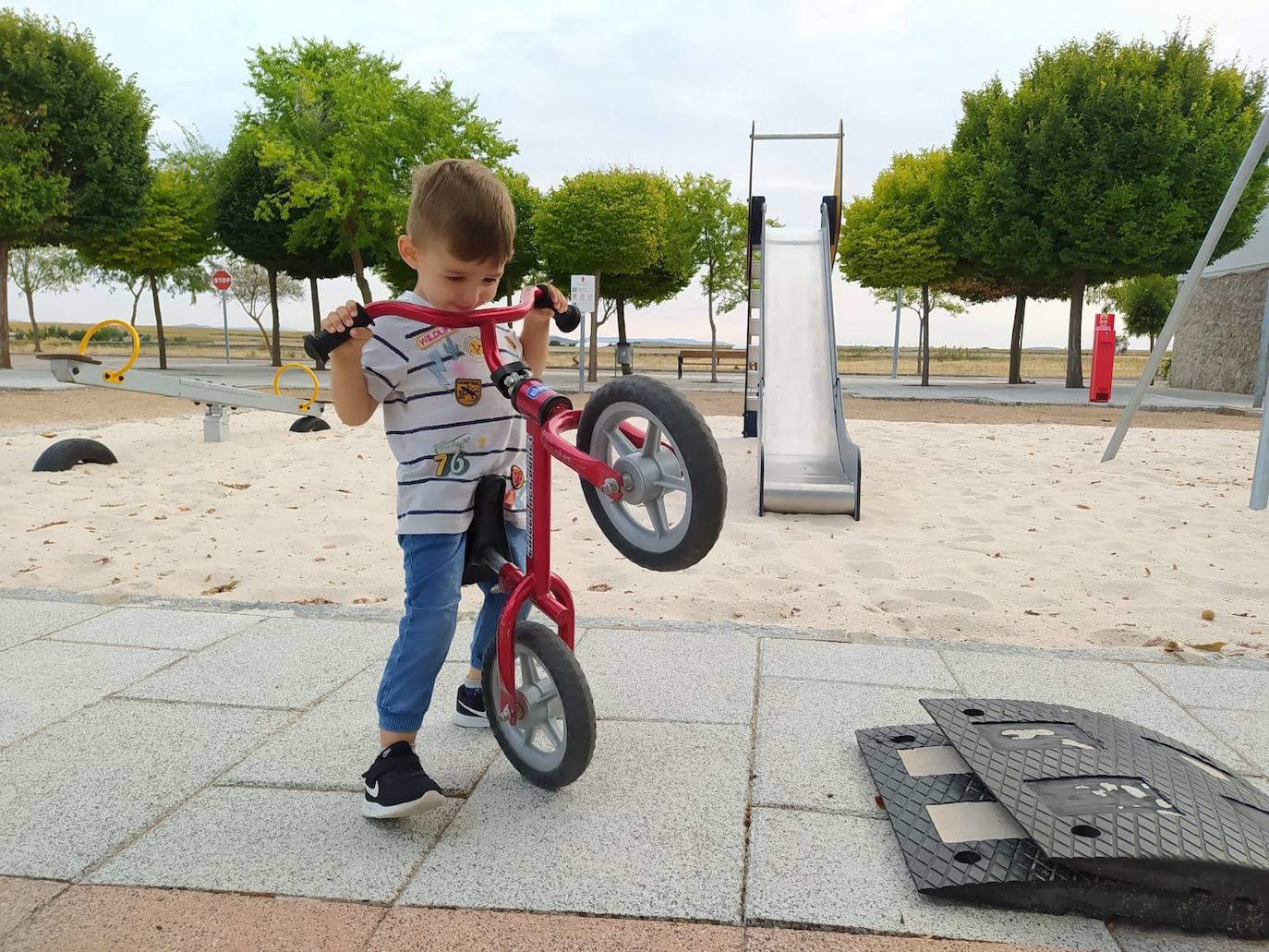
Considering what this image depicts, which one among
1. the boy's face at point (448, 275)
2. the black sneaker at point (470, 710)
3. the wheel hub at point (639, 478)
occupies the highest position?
the boy's face at point (448, 275)

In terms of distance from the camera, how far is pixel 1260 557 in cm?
529

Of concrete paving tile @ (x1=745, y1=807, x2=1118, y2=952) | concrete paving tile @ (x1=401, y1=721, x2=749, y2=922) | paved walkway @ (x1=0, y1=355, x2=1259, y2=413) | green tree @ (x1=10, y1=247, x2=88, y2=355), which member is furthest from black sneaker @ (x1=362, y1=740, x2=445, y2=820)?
green tree @ (x1=10, y1=247, x2=88, y2=355)

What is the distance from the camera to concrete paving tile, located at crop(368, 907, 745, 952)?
5.92 feet

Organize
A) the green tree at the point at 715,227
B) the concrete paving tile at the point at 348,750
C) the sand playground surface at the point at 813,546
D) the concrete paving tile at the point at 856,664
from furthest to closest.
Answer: the green tree at the point at 715,227 < the sand playground surface at the point at 813,546 < the concrete paving tile at the point at 856,664 < the concrete paving tile at the point at 348,750

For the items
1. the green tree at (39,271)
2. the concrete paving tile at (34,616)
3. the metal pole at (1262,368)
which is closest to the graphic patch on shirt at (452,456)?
the concrete paving tile at (34,616)

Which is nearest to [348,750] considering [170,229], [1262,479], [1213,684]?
[1213,684]

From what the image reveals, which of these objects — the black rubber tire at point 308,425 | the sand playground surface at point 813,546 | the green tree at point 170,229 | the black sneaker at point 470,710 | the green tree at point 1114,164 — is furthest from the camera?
the green tree at point 170,229

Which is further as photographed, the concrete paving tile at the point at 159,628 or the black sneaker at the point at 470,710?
the concrete paving tile at the point at 159,628

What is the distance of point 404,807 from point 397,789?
0.15 feet

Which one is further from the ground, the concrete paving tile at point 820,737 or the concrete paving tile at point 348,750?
the concrete paving tile at point 820,737

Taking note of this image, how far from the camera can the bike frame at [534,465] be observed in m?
2.11

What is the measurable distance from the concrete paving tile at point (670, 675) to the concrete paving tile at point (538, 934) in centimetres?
103

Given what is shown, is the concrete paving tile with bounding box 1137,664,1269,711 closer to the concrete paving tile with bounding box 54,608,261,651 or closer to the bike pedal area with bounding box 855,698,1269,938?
the bike pedal area with bounding box 855,698,1269,938

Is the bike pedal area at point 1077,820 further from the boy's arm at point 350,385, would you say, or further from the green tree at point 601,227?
the green tree at point 601,227
